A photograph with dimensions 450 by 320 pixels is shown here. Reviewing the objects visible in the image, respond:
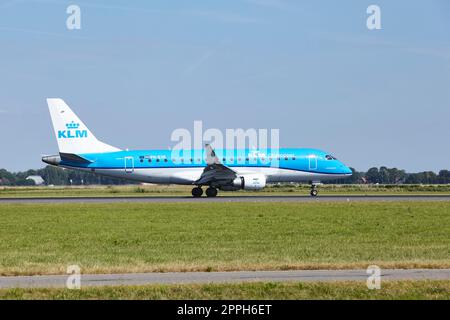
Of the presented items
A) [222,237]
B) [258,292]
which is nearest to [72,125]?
[222,237]

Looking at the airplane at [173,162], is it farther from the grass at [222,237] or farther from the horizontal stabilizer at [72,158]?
the grass at [222,237]

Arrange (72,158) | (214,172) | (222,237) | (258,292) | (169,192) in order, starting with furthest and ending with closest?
(169,192) < (72,158) < (214,172) < (222,237) < (258,292)

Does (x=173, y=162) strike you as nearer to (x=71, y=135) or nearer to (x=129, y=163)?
(x=129, y=163)

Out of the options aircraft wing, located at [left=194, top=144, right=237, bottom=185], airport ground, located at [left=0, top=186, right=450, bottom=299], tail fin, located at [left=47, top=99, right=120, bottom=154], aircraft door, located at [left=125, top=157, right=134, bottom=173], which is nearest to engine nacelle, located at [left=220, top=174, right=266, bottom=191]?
aircraft wing, located at [left=194, top=144, right=237, bottom=185]

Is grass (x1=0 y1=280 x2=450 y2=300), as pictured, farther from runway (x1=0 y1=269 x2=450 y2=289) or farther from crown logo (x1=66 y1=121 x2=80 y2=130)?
crown logo (x1=66 y1=121 x2=80 y2=130)

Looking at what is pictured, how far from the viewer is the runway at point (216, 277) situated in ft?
51.7

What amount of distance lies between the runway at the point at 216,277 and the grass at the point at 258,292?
32.4 inches

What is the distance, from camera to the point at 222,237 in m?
26.6

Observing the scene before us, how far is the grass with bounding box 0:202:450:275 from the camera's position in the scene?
19359 millimetres

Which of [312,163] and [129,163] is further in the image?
[312,163]

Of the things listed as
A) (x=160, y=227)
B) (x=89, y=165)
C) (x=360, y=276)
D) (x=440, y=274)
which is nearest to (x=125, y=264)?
(x=360, y=276)

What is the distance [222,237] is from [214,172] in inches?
1112

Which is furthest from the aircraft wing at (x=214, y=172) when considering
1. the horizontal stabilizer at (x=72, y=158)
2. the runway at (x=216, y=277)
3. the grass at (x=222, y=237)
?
→ the runway at (x=216, y=277)

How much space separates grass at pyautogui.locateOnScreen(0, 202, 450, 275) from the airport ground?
3 centimetres
